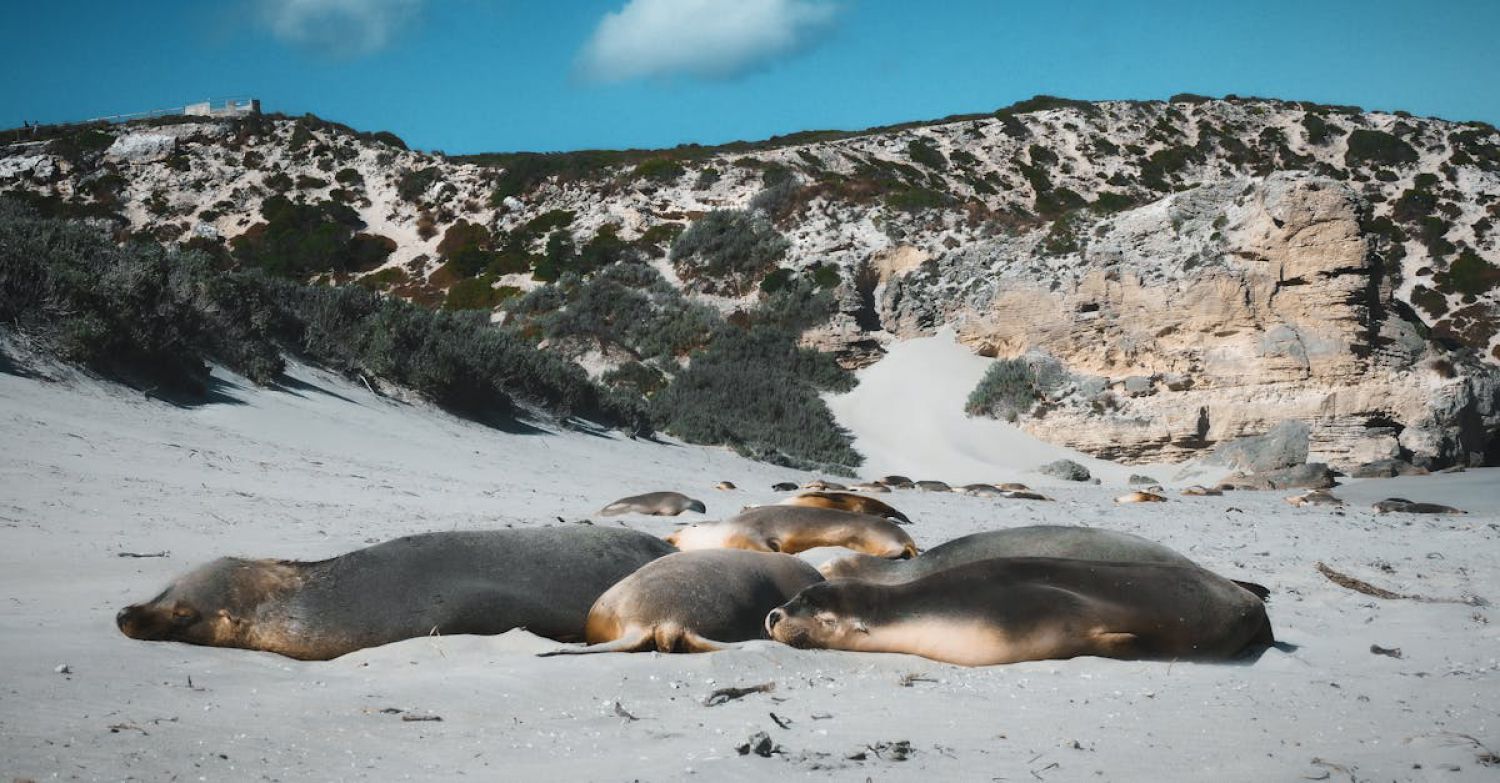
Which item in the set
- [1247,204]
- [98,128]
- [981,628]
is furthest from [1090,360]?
[98,128]

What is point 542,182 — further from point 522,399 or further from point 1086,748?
point 1086,748

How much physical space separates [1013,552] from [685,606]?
2155 millimetres

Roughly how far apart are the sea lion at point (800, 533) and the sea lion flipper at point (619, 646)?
2.88 metres

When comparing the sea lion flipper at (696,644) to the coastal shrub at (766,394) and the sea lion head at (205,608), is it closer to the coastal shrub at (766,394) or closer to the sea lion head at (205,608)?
the sea lion head at (205,608)

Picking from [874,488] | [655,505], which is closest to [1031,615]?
[655,505]

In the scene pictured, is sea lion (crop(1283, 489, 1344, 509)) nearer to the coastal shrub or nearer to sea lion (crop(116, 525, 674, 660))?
the coastal shrub

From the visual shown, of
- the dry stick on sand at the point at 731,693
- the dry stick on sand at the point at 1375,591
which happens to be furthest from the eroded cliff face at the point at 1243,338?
the dry stick on sand at the point at 731,693

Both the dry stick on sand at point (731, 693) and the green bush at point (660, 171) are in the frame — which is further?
the green bush at point (660, 171)

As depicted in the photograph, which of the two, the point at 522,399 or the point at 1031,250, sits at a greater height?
the point at 1031,250

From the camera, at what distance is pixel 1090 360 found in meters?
22.9

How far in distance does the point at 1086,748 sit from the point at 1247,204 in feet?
70.3

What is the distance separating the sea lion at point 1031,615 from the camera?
459cm

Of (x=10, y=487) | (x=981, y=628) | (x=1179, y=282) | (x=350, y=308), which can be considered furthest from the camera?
(x=1179, y=282)

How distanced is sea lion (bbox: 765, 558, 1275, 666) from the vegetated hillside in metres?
17.4
